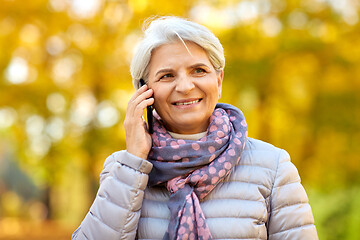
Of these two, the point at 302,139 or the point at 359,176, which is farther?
A: the point at 302,139

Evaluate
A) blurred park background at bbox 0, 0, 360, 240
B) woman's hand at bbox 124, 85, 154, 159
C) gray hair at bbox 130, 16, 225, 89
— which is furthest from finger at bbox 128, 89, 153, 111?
blurred park background at bbox 0, 0, 360, 240

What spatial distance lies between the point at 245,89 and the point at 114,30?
298 centimetres

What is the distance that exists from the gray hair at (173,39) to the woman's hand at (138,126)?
0.45ft

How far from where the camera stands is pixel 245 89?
28.6 ft

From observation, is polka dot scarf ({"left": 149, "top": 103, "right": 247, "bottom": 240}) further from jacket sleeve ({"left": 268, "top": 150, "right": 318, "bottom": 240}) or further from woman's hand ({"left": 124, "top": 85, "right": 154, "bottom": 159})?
jacket sleeve ({"left": 268, "top": 150, "right": 318, "bottom": 240})

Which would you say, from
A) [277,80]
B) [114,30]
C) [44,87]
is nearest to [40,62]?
[44,87]

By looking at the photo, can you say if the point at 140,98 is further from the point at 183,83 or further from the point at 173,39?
the point at 173,39

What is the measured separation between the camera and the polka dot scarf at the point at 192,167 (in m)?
2.03

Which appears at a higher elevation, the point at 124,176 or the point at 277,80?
the point at 277,80

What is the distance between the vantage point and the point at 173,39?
2.15 metres

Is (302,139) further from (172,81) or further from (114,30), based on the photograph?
(172,81)

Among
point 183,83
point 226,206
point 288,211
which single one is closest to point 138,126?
point 183,83

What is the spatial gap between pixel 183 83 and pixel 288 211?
Result: 2.63 ft

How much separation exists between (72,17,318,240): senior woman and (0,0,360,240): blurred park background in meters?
5.71
